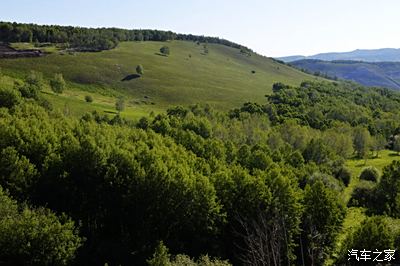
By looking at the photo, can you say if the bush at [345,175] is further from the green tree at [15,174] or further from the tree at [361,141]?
the green tree at [15,174]

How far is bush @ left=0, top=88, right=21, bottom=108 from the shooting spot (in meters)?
98.8

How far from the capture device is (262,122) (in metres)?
136

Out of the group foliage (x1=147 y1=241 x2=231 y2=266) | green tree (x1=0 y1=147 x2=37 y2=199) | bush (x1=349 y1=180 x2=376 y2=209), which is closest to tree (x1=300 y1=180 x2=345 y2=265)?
foliage (x1=147 y1=241 x2=231 y2=266)

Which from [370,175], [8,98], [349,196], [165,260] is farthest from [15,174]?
[370,175]

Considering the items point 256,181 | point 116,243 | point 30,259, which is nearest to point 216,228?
point 256,181

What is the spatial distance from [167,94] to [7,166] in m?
141

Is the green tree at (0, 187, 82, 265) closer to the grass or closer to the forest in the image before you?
the forest

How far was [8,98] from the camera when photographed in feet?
327

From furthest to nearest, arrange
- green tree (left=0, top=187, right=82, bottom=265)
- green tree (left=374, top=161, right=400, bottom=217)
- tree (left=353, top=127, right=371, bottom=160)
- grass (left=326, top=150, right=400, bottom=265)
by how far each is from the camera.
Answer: tree (left=353, top=127, right=371, bottom=160), green tree (left=374, top=161, right=400, bottom=217), grass (left=326, top=150, right=400, bottom=265), green tree (left=0, top=187, right=82, bottom=265)

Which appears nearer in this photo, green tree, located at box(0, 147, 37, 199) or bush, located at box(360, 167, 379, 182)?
green tree, located at box(0, 147, 37, 199)

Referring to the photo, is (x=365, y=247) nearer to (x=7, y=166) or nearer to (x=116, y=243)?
(x=116, y=243)

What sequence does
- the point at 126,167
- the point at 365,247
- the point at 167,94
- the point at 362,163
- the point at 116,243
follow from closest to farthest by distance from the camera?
the point at 365,247
the point at 116,243
the point at 126,167
the point at 362,163
the point at 167,94

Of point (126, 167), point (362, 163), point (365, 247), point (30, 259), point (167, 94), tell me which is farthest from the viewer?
point (167, 94)

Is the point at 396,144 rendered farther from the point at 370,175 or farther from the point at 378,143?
the point at 370,175
